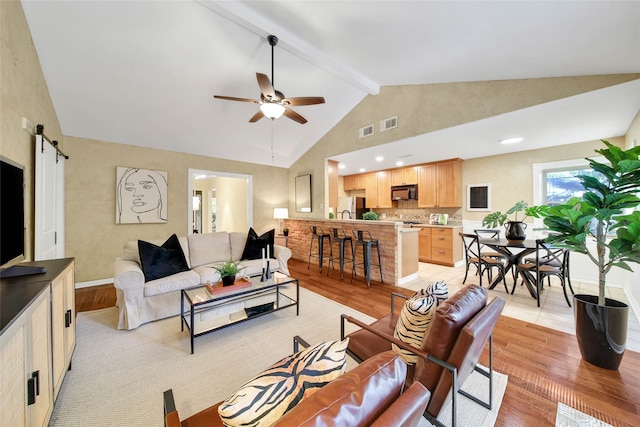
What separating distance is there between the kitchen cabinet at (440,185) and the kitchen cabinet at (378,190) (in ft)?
2.99

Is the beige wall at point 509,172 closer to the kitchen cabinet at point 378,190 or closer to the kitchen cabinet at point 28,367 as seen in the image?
the kitchen cabinet at point 378,190

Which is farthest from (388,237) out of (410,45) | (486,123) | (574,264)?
(574,264)

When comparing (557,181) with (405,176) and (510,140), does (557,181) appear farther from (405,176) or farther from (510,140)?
(405,176)

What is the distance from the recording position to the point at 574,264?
4.09 m

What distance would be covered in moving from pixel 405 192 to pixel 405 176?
1.42ft

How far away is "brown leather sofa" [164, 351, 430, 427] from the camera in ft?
1.82

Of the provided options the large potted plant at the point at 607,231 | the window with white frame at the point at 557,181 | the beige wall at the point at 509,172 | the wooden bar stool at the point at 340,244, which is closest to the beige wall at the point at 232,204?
the wooden bar stool at the point at 340,244

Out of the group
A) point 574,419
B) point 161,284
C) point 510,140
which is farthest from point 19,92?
point 510,140

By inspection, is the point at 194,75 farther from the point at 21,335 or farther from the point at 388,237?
the point at 388,237

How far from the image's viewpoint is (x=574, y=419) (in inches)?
58.0

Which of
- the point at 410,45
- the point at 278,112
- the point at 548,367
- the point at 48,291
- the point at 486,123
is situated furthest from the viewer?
the point at 486,123

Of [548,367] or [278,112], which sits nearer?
[548,367]

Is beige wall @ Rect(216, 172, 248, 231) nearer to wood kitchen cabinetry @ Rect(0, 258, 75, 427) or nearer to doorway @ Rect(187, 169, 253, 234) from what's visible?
doorway @ Rect(187, 169, 253, 234)

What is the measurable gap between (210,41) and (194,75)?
0.67m
